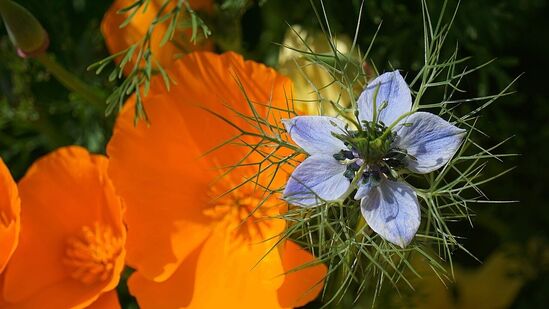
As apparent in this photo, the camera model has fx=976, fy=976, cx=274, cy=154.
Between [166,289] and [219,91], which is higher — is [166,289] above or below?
below

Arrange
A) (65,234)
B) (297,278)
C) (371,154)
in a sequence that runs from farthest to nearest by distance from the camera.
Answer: (65,234) < (297,278) < (371,154)

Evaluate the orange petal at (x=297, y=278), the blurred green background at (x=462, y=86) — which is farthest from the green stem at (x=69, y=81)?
the orange petal at (x=297, y=278)

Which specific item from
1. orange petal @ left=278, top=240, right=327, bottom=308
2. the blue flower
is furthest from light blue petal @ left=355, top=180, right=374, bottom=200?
orange petal @ left=278, top=240, right=327, bottom=308

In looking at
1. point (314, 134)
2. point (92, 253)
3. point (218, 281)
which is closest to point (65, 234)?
point (92, 253)

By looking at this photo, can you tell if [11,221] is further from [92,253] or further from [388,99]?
[388,99]

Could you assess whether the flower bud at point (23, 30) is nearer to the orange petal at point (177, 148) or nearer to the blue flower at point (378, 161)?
the orange petal at point (177, 148)

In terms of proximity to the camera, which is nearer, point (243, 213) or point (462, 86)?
point (243, 213)
